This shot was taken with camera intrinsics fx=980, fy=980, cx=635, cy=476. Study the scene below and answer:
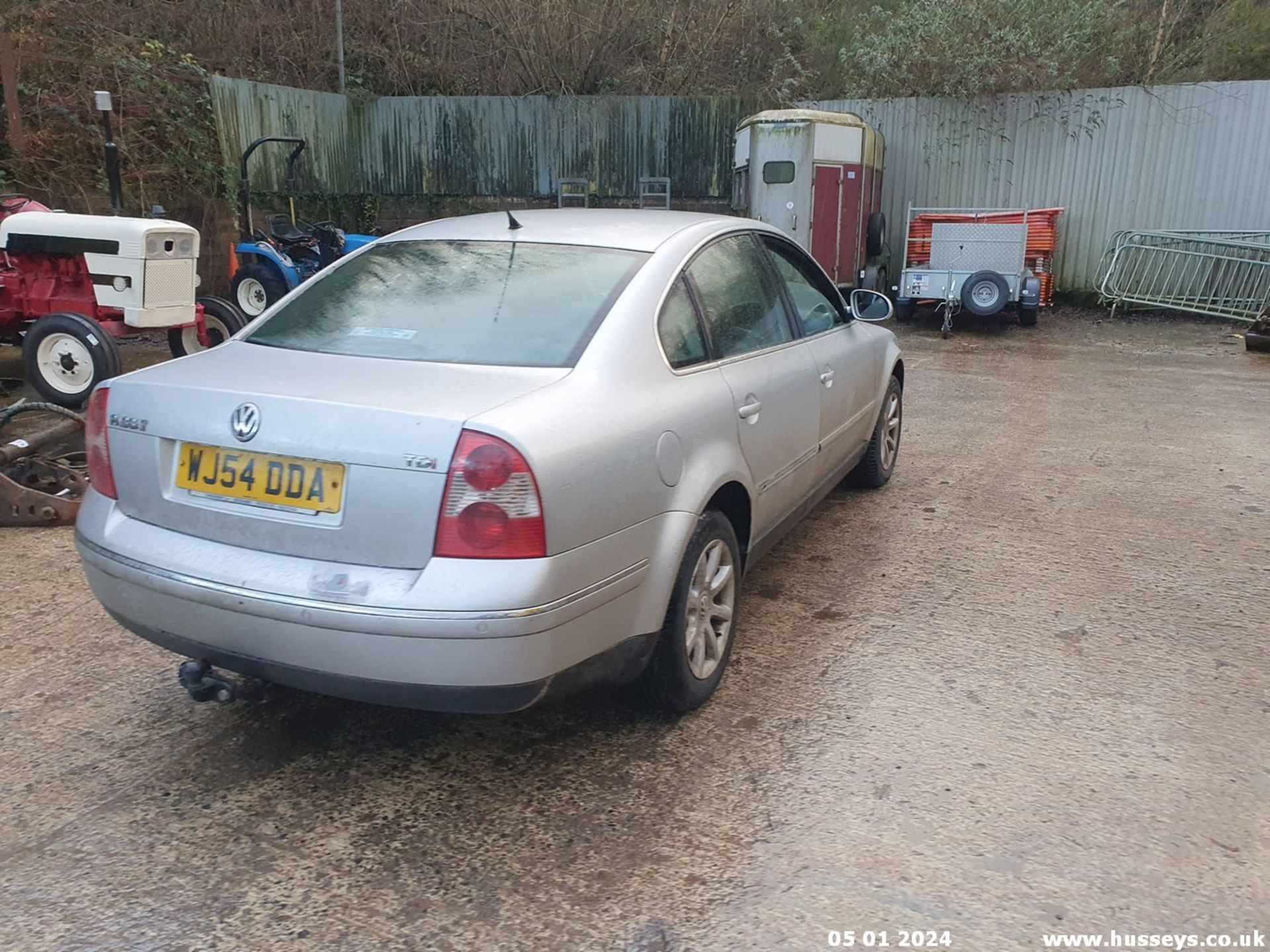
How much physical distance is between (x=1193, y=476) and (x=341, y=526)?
5.21 metres

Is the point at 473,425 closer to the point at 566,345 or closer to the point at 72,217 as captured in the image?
the point at 566,345

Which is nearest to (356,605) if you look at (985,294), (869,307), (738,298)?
(738,298)

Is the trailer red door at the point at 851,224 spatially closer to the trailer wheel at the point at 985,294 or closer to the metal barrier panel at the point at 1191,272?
the trailer wheel at the point at 985,294

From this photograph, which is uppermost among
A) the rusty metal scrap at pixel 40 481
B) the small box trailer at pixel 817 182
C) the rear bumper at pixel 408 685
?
the small box trailer at pixel 817 182

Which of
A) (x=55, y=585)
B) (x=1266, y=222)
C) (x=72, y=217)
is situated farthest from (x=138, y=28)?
(x=1266, y=222)

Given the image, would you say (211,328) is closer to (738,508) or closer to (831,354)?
(831,354)

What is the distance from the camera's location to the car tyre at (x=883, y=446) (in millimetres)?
5277

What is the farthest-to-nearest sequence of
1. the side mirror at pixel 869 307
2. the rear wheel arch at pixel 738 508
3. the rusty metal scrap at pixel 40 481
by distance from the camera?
the side mirror at pixel 869 307, the rusty metal scrap at pixel 40 481, the rear wheel arch at pixel 738 508

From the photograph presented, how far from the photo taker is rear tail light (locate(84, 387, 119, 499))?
2.71 meters

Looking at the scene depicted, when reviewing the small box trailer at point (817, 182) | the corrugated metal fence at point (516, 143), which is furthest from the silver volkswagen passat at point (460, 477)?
the corrugated metal fence at point (516, 143)

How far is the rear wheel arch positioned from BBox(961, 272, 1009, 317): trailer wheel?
884cm

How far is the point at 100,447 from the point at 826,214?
10533 millimetres

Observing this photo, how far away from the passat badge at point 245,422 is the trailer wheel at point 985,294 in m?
10.2

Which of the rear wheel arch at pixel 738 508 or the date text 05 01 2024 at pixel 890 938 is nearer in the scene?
the date text 05 01 2024 at pixel 890 938
